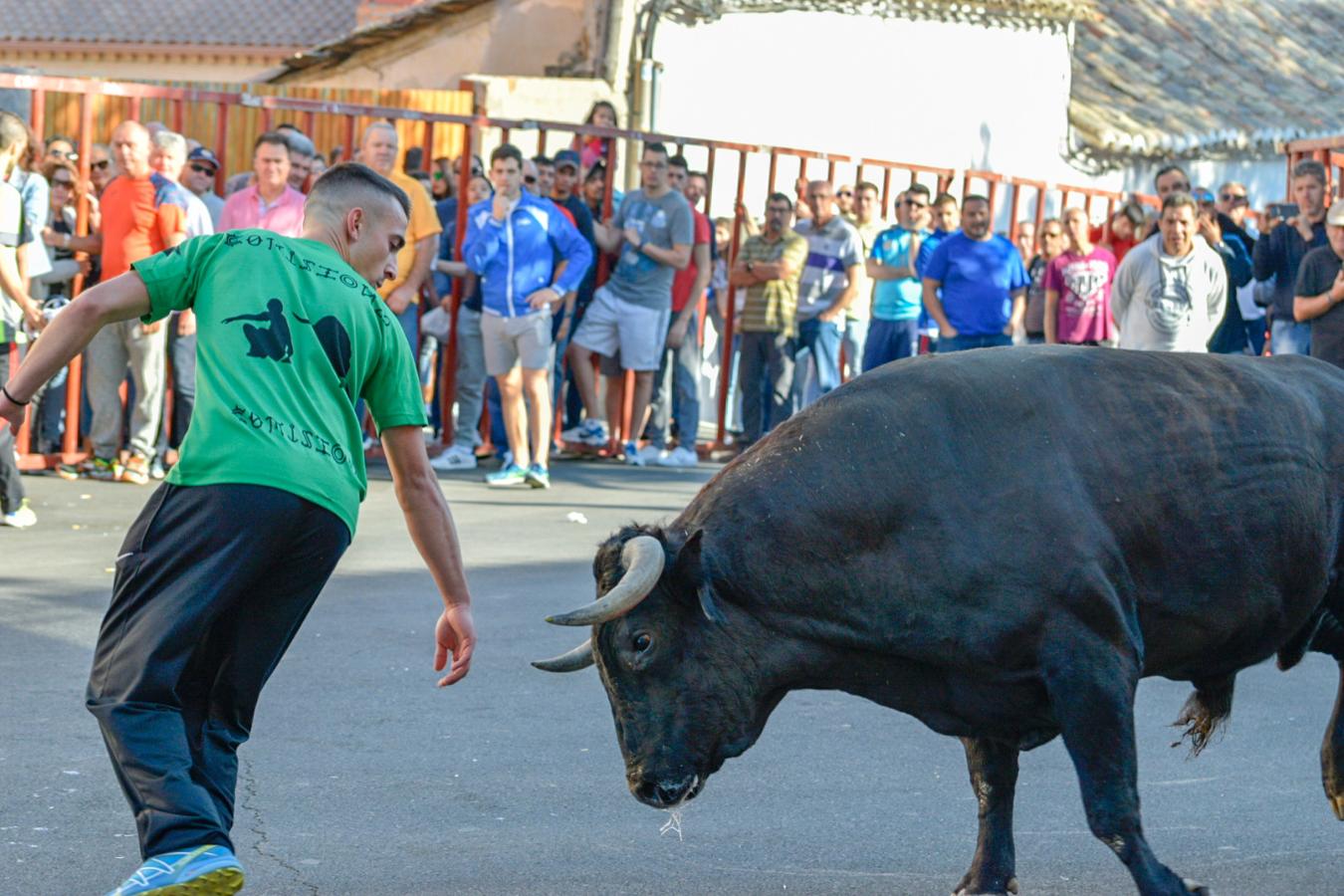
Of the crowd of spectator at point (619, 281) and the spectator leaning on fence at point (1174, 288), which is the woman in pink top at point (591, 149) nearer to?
the crowd of spectator at point (619, 281)

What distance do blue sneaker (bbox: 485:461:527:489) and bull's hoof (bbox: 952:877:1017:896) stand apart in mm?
8218

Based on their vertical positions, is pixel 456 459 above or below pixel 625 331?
below

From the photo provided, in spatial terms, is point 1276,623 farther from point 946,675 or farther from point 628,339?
point 628,339

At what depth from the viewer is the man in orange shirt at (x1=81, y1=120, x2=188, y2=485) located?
1171 cm

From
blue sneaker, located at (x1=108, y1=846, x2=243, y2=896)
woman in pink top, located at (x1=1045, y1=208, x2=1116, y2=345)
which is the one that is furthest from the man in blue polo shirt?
blue sneaker, located at (x1=108, y1=846, x2=243, y2=896)

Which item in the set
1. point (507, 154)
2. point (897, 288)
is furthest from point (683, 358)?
point (507, 154)

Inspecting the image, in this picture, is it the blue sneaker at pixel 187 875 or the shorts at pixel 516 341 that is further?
the shorts at pixel 516 341

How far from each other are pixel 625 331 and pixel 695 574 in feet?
32.4

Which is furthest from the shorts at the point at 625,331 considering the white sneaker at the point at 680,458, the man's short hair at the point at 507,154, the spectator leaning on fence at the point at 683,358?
the man's short hair at the point at 507,154

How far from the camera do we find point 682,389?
14688 mm

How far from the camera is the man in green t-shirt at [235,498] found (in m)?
4.24

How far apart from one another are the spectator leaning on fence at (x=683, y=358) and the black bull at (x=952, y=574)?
9.55m

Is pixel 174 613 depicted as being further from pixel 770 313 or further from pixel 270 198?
pixel 770 313

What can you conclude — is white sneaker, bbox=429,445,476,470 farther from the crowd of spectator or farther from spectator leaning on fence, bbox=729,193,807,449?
spectator leaning on fence, bbox=729,193,807,449
